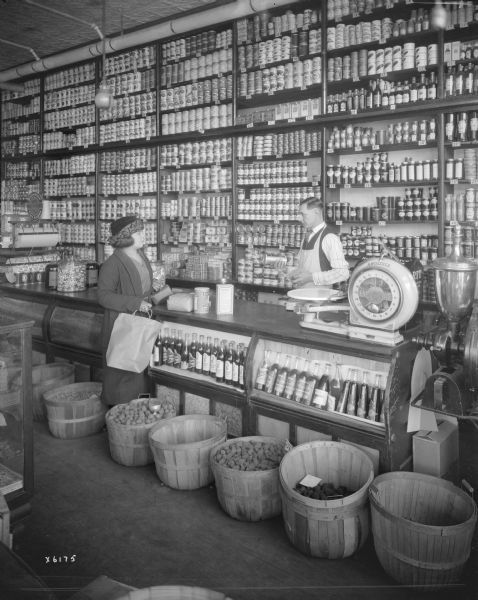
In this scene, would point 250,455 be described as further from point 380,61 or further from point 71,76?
point 71,76

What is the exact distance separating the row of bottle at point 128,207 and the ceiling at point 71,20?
200cm

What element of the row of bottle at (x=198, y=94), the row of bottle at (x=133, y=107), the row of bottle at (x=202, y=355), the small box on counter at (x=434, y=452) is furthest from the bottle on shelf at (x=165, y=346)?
the row of bottle at (x=133, y=107)

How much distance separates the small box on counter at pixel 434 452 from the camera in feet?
9.15

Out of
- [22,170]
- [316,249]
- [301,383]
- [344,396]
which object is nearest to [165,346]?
[301,383]

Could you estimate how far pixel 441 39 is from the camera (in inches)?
179

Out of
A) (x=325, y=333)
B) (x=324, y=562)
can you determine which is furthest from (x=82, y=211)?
(x=324, y=562)

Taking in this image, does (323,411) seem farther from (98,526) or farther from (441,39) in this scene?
(441,39)

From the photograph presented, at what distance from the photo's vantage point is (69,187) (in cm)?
791

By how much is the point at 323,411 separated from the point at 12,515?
1.63 m

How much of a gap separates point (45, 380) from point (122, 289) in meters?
1.18

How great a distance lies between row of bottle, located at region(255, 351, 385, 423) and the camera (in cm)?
284

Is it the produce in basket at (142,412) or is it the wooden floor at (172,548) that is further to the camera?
the produce in basket at (142,412)

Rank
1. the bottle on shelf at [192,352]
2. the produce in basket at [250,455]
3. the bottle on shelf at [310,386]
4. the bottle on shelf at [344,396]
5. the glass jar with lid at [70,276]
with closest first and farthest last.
A: the produce in basket at [250,455], the bottle on shelf at [344,396], the bottle on shelf at [310,386], the bottle on shelf at [192,352], the glass jar with lid at [70,276]

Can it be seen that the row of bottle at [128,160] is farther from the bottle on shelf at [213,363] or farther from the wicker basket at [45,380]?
the bottle on shelf at [213,363]
